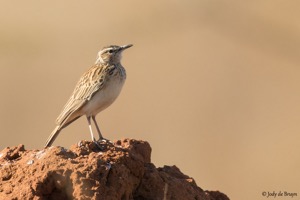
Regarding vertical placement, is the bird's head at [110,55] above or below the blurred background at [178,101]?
below

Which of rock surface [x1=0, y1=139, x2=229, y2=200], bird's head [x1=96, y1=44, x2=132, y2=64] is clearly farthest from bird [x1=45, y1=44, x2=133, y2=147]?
rock surface [x1=0, y1=139, x2=229, y2=200]

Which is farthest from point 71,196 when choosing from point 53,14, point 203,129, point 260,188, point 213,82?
point 53,14

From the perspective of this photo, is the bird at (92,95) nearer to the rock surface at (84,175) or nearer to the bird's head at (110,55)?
the bird's head at (110,55)

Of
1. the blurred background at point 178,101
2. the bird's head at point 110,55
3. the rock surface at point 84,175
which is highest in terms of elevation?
the blurred background at point 178,101

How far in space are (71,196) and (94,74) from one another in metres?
4.43

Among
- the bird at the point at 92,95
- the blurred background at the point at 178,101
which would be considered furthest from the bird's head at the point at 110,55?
the blurred background at the point at 178,101

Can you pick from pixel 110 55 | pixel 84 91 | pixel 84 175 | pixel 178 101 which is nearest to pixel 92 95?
pixel 84 91

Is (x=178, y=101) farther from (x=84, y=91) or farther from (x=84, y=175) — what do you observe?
(x=84, y=175)

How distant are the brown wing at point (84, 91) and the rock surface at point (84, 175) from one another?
305 centimetres

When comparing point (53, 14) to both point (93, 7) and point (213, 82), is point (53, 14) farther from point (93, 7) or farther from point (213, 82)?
point (213, 82)

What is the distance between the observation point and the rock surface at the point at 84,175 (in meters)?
6.24

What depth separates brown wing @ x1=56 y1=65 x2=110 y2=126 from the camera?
1027 centimetres

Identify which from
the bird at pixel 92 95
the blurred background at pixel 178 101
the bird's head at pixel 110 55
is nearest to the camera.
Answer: the bird at pixel 92 95

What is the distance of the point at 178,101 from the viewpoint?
69.1 feet
